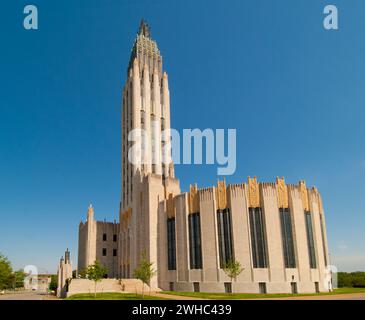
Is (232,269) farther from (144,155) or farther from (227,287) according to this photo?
(144,155)

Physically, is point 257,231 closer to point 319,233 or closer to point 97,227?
point 319,233

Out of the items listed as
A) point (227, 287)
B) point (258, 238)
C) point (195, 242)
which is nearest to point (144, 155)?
point (195, 242)

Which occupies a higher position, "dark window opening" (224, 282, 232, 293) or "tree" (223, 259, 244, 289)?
"tree" (223, 259, 244, 289)

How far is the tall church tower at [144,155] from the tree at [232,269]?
16.2 m

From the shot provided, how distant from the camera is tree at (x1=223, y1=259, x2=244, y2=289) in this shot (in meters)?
47.0

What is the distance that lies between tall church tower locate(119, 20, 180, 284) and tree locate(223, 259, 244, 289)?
16.2 metres

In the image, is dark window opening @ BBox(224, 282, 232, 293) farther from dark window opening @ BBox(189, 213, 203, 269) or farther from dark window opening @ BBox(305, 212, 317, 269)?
dark window opening @ BBox(305, 212, 317, 269)

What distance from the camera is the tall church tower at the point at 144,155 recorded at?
63.9 meters

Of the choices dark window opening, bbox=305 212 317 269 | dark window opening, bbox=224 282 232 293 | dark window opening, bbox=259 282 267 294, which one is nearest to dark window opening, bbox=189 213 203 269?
dark window opening, bbox=224 282 232 293

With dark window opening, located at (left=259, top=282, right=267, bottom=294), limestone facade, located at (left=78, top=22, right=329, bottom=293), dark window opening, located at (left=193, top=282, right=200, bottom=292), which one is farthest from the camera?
dark window opening, located at (left=193, top=282, right=200, bottom=292)

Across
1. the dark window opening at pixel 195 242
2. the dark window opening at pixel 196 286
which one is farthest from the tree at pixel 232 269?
the dark window opening at pixel 196 286

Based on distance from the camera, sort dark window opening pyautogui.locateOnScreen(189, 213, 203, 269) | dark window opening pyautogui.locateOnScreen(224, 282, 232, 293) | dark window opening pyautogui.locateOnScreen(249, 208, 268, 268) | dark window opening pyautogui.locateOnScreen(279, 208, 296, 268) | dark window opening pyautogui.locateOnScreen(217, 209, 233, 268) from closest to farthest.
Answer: dark window opening pyautogui.locateOnScreen(224, 282, 232, 293) → dark window opening pyautogui.locateOnScreen(249, 208, 268, 268) → dark window opening pyautogui.locateOnScreen(279, 208, 296, 268) → dark window opening pyautogui.locateOnScreen(217, 209, 233, 268) → dark window opening pyautogui.locateOnScreen(189, 213, 203, 269)
